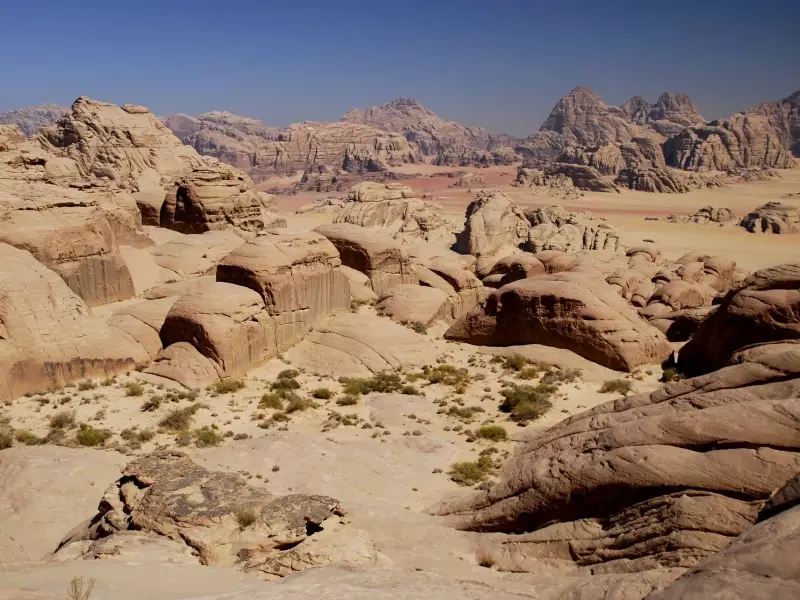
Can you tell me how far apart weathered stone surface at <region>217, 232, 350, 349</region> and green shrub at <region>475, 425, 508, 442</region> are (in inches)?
292

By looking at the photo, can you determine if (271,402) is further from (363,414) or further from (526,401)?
(526,401)

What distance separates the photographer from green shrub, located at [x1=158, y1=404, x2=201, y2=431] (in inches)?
556

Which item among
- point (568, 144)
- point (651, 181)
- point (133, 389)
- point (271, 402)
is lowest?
point (271, 402)

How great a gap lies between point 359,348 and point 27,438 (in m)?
9.09

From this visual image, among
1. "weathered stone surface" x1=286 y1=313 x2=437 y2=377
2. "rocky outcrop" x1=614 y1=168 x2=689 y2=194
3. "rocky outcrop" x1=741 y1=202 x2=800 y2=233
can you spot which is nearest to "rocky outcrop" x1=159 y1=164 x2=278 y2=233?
"weathered stone surface" x1=286 y1=313 x2=437 y2=377

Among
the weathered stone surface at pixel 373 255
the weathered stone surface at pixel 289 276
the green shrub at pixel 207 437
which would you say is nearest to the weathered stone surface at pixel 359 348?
the weathered stone surface at pixel 289 276

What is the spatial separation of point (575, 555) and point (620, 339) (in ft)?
36.2

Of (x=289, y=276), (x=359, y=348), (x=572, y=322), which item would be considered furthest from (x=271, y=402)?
(x=572, y=322)

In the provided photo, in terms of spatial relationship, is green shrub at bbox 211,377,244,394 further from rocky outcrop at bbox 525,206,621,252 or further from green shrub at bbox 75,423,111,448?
rocky outcrop at bbox 525,206,621,252

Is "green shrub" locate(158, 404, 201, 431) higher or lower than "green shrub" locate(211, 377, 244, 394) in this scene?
lower

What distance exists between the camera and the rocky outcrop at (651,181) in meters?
86.0

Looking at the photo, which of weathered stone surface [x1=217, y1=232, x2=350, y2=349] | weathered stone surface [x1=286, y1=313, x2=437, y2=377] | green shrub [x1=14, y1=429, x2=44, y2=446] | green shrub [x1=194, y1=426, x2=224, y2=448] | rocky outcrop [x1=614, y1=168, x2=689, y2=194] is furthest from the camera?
rocky outcrop [x1=614, y1=168, x2=689, y2=194]

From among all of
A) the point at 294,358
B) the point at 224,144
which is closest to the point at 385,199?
the point at 294,358

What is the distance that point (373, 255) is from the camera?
24703 millimetres
